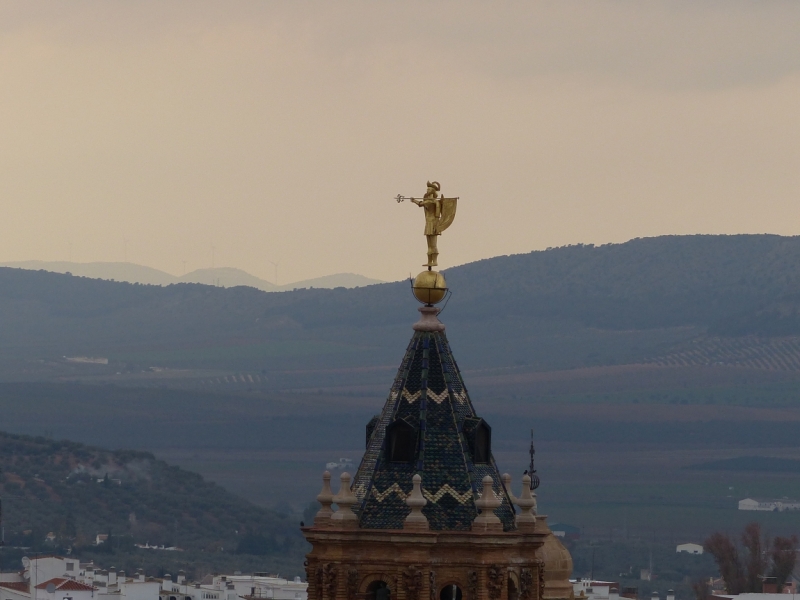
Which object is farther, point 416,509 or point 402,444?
point 402,444

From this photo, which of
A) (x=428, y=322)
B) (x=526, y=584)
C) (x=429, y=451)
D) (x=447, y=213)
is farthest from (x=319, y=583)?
(x=447, y=213)

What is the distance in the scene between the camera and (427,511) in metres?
36.6

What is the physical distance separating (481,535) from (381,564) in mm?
1336

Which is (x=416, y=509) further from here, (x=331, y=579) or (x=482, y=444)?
(x=482, y=444)

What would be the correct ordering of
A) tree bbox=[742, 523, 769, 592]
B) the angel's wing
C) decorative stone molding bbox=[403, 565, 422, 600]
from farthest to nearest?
tree bbox=[742, 523, 769, 592]
the angel's wing
decorative stone molding bbox=[403, 565, 422, 600]

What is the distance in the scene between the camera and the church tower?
119 ft

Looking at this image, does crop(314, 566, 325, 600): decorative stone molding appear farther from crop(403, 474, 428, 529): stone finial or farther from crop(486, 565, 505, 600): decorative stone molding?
crop(486, 565, 505, 600): decorative stone molding

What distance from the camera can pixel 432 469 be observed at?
3709 centimetres

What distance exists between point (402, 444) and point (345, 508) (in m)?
1.28

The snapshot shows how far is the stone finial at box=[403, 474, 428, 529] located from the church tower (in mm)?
13

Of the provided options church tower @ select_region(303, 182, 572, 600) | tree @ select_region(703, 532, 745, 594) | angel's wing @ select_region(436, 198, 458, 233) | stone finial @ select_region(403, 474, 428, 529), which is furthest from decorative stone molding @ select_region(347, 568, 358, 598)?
tree @ select_region(703, 532, 745, 594)

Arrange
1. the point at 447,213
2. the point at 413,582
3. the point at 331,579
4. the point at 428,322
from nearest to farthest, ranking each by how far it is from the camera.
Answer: the point at 413,582
the point at 331,579
the point at 428,322
the point at 447,213

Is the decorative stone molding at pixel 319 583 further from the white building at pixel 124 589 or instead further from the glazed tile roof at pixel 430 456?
the white building at pixel 124 589

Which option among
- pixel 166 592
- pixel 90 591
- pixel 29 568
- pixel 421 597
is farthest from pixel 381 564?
pixel 29 568
